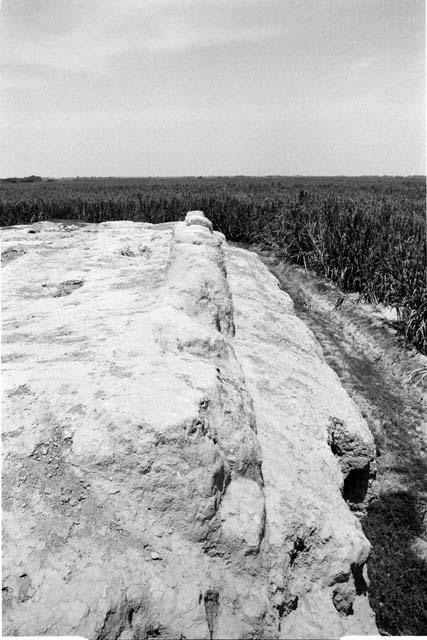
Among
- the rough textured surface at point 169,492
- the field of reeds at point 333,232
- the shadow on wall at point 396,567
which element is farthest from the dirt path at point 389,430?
the rough textured surface at point 169,492

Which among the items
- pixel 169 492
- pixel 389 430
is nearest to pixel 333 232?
pixel 389 430

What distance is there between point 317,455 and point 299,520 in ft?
2.22

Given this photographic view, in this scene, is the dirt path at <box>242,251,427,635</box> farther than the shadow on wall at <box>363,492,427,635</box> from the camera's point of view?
Yes

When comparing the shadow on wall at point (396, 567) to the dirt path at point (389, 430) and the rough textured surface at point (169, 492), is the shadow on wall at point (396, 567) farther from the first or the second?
the rough textured surface at point (169, 492)

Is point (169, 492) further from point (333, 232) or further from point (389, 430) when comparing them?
point (333, 232)

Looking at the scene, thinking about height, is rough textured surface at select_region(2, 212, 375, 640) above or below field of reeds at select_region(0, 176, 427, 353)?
below

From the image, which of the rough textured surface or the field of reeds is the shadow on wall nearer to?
the rough textured surface

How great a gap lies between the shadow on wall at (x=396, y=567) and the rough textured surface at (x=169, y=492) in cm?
59

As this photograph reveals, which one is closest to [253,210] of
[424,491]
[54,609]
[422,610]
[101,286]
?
[101,286]

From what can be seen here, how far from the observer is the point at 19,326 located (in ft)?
13.0

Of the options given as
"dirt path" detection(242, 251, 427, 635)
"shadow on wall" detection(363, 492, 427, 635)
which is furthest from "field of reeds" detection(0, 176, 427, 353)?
"shadow on wall" detection(363, 492, 427, 635)

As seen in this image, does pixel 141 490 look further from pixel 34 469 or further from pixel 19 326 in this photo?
pixel 19 326

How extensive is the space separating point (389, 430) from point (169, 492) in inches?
163

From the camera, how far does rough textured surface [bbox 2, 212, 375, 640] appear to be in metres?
1.88
